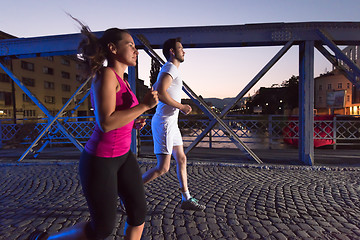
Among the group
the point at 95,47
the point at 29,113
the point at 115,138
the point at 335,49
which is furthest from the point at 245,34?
the point at 29,113

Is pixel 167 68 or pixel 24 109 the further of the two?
pixel 24 109

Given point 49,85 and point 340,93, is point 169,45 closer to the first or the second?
point 340,93

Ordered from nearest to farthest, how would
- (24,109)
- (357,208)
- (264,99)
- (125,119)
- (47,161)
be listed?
(125,119)
(357,208)
(47,161)
(24,109)
(264,99)

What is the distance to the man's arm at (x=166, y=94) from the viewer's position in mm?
2643

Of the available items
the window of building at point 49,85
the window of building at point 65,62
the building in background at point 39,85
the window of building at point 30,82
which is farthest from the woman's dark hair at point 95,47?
the window of building at point 65,62

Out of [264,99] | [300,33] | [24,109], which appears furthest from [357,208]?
[264,99]

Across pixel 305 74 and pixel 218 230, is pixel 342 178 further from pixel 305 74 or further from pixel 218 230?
pixel 218 230

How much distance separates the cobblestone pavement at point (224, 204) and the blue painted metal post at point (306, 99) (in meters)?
0.54

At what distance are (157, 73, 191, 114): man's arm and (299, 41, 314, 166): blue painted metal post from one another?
13.5 feet

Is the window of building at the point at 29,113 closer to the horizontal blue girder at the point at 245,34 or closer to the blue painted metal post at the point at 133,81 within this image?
the horizontal blue girder at the point at 245,34

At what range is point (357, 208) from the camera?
321 centimetres

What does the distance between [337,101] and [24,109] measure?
42.5 m

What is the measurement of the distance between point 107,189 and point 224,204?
228 centimetres

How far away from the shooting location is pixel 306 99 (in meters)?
5.68
